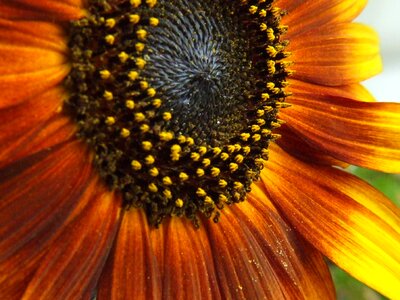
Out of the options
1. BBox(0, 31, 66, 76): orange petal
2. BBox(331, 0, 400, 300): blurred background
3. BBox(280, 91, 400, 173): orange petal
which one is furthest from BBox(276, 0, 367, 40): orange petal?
BBox(331, 0, 400, 300): blurred background

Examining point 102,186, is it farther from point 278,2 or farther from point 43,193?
point 278,2

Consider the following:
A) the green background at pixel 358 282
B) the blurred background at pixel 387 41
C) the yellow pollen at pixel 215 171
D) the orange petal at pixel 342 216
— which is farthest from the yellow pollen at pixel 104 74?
the blurred background at pixel 387 41

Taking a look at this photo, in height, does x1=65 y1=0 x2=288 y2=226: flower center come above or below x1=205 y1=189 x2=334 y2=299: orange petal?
above

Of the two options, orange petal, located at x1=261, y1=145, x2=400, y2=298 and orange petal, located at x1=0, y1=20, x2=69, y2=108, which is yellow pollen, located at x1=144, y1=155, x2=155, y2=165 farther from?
orange petal, located at x1=261, y1=145, x2=400, y2=298

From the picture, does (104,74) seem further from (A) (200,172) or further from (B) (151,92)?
(A) (200,172)

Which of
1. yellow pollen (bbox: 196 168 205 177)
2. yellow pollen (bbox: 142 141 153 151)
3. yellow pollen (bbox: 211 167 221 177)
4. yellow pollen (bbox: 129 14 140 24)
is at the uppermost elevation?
yellow pollen (bbox: 129 14 140 24)

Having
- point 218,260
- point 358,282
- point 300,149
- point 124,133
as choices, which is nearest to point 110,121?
point 124,133
